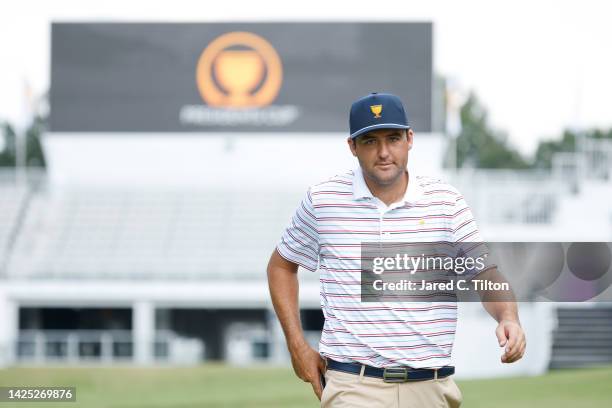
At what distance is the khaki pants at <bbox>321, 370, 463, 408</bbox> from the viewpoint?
13.6 ft

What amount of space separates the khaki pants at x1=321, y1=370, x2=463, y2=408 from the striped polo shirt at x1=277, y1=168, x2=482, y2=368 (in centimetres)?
7

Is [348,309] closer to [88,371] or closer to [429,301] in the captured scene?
[429,301]

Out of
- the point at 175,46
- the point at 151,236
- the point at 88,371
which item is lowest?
the point at 88,371

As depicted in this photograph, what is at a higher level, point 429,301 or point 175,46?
point 175,46

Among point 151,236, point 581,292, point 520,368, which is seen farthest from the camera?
point 151,236

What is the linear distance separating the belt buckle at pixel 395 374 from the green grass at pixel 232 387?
10952 millimetres

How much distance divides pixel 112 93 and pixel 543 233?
1258cm

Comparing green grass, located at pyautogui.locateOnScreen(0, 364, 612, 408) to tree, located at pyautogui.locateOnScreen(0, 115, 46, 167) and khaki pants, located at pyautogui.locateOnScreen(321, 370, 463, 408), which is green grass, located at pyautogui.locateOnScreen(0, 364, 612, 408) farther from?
tree, located at pyautogui.locateOnScreen(0, 115, 46, 167)

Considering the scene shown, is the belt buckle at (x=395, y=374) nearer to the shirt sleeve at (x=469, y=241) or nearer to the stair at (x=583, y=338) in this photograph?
the shirt sleeve at (x=469, y=241)

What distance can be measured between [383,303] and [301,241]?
44cm

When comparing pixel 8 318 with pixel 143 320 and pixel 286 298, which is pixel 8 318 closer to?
pixel 143 320

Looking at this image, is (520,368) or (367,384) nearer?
(367,384)

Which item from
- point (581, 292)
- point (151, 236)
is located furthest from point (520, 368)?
point (581, 292)

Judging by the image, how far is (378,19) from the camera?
32875 millimetres
